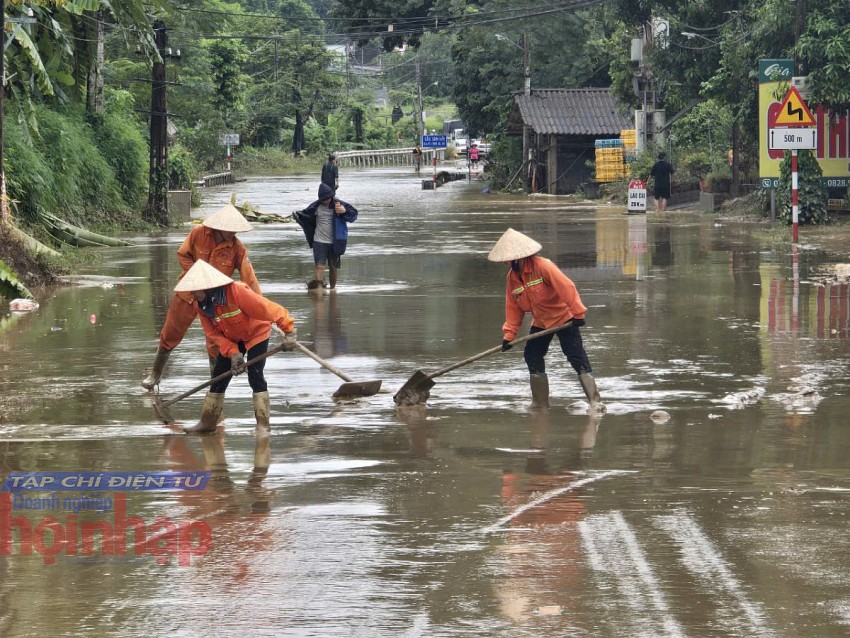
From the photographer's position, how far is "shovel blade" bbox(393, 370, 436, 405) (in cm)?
1052

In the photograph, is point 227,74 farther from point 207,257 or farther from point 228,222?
point 228,222

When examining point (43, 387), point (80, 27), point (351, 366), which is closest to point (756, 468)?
point (351, 366)

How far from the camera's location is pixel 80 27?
27.8m

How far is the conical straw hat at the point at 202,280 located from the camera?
9047 millimetres

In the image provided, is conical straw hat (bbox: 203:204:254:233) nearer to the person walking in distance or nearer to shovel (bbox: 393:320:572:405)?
shovel (bbox: 393:320:572:405)

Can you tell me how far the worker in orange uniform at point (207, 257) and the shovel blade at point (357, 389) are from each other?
1.01 m

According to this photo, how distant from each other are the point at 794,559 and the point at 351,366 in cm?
660

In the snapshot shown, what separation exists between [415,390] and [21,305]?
26.1 ft

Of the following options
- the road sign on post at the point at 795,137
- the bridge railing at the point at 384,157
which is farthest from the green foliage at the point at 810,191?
the bridge railing at the point at 384,157

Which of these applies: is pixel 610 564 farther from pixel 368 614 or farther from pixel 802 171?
pixel 802 171

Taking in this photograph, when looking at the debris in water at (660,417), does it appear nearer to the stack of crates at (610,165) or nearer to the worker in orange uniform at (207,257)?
the worker in orange uniform at (207,257)

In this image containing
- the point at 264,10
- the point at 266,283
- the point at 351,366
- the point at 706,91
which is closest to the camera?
the point at 351,366

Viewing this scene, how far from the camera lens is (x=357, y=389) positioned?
1080cm

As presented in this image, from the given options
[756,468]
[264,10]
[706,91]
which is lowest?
[756,468]
